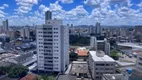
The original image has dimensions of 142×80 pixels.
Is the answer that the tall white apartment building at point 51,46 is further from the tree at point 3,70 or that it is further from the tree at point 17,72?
the tree at point 3,70

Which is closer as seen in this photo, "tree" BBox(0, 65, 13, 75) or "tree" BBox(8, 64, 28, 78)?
"tree" BBox(8, 64, 28, 78)

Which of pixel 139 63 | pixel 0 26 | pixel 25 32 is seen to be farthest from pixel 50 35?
pixel 0 26

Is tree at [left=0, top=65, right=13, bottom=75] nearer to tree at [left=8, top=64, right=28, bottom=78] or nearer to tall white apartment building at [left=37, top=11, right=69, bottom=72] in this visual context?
tree at [left=8, top=64, right=28, bottom=78]

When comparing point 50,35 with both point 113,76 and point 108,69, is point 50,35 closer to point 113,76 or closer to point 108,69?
point 108,69

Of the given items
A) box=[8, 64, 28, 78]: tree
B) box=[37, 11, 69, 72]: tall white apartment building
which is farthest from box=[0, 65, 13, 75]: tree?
box=[37, 11, 69, 72]: tall white apartment building

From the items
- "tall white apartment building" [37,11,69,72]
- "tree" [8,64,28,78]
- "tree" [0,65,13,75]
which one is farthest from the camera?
"tall white apartment building" [37,11,69,72]

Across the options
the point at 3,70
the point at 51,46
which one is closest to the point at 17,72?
the point at 3,70

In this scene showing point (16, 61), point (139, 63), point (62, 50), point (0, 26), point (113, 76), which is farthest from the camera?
point (0, 26)

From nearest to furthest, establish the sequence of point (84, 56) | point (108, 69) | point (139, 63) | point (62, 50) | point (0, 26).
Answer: point (108, 69) < point (139, 63) < point (62, 50) < point (84, 56) < point (0, 26)
